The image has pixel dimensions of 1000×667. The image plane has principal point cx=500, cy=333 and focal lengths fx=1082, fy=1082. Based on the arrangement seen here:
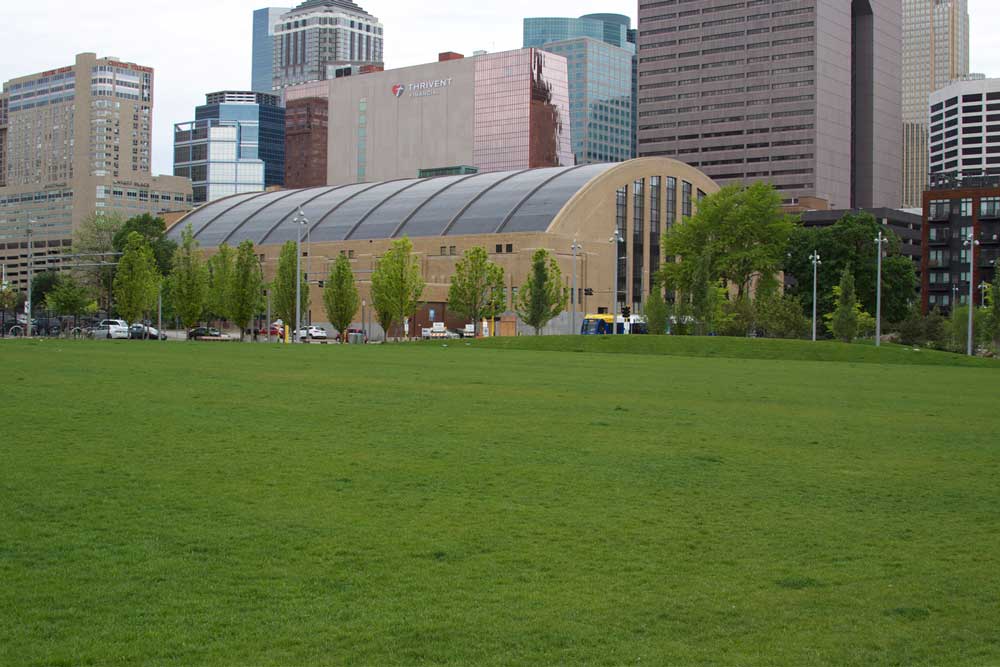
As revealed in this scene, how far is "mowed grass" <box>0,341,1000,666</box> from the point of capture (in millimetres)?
6824

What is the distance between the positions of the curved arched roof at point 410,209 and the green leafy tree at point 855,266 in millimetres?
19613

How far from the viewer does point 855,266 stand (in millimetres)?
93500

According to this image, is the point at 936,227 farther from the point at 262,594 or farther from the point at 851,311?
the point at 262,594

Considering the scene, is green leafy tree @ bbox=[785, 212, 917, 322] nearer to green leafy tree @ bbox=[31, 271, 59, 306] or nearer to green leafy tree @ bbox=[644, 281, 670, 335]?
green leafy tree @ bbox=[644, 281, 670, 335]

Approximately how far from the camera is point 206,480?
11.6 m

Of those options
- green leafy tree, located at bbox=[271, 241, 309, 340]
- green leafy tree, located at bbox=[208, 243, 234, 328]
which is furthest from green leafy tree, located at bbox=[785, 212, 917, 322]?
green leafy tree, located at bbox=[208, 243, 234, 328]

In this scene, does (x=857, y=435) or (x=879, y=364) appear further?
(x=879, y=364)

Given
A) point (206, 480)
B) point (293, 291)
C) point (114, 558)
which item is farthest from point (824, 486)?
point (293, 291)

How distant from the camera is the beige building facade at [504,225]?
94.8 m

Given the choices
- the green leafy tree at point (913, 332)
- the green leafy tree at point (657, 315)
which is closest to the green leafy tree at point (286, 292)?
the green leafy tree at point (657, 315)

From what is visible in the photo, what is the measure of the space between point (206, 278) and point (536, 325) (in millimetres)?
26633

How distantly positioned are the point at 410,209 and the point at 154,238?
2773 centimetres

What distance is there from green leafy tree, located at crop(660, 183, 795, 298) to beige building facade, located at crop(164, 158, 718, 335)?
26.8 feet

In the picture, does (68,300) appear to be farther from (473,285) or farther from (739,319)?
(739,319)
